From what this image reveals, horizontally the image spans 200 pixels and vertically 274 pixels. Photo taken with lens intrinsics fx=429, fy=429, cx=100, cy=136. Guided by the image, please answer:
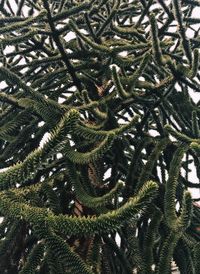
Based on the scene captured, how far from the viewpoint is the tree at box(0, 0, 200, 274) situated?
1.98 metres

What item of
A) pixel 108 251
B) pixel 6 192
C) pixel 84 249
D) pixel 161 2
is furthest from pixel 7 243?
pixel 161 2

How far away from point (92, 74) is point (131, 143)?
77cm

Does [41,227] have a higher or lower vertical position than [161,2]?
lower

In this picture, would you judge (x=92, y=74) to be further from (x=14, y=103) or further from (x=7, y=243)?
(x=7, y=243)

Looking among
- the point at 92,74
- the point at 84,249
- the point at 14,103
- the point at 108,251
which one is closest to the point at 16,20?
the point at 14,103

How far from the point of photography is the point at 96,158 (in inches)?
98.0

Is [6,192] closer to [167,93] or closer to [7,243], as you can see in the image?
[7,243]

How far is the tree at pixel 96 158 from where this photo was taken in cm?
198

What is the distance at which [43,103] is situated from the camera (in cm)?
302

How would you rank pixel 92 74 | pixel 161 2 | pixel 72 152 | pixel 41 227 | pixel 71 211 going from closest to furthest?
pixel 41 227 → pixel 72 152 → pixel 161 2 → pixel 71 211 → pixel 92 74

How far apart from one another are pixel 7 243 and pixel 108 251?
2.90 ft

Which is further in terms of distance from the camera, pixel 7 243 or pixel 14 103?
pixel 14 103

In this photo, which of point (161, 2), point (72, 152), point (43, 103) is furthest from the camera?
point (161, 2)

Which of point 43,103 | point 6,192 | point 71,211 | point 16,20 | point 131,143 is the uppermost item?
point 16,20
